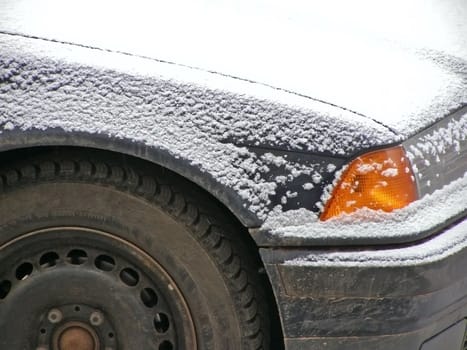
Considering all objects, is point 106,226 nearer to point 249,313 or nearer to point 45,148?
point 45,148

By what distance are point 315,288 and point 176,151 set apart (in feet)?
1.79

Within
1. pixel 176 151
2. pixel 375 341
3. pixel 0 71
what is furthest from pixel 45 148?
pixel 375 341

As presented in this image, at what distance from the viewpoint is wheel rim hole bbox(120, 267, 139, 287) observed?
224cm

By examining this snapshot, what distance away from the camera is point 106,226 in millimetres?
2191

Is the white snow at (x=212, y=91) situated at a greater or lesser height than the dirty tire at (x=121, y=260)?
greater

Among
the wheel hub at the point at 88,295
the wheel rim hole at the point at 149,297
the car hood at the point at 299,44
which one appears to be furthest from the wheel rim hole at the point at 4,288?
the car hood at the point at 299,44

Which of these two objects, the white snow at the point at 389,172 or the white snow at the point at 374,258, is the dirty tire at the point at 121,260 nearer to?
the white snow at the point at 374,258

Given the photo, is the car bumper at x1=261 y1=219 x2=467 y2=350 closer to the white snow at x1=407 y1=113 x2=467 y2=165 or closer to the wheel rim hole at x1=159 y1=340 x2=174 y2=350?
the white snow at x1=407 y1=113 x2=467 y2=165

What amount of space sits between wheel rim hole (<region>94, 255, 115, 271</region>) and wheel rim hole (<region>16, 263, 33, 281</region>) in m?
0.21

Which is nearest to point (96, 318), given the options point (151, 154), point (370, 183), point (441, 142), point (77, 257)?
point (77, 257)

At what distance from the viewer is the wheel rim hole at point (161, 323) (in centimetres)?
226

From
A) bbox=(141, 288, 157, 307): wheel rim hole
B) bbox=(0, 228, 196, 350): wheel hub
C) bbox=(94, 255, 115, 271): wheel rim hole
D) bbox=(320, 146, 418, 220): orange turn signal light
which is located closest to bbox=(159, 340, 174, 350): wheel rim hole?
bbox=(0, 228, 196, 350): wheel hub

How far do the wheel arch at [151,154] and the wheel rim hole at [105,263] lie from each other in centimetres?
37

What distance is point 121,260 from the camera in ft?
7.31
